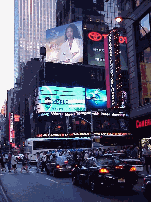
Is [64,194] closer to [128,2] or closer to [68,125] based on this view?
[128,2]

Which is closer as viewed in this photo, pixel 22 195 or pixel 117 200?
pixel 117 200

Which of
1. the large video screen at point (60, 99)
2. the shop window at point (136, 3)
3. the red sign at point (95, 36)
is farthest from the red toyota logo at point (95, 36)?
the shop window at point (136, 3)

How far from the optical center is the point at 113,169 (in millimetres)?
14258

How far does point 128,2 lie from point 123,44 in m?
64.5

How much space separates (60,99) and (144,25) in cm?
5964

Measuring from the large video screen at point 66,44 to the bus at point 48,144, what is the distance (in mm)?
45673

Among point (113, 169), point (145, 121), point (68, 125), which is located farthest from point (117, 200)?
point (68, 125)

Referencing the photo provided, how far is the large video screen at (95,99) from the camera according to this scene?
88.6 m

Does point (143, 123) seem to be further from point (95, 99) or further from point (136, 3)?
point (95, 99)

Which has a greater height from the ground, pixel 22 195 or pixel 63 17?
pixel 63 17

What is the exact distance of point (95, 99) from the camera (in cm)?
8900

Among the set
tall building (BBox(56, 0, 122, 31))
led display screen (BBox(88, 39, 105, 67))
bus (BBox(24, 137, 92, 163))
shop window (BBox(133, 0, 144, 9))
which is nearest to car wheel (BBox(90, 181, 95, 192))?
shop window (BBox(133, 0, 144, 9))

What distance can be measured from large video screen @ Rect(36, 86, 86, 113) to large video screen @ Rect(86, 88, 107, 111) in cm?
183

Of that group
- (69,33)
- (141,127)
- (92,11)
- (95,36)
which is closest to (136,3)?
(141,127)
